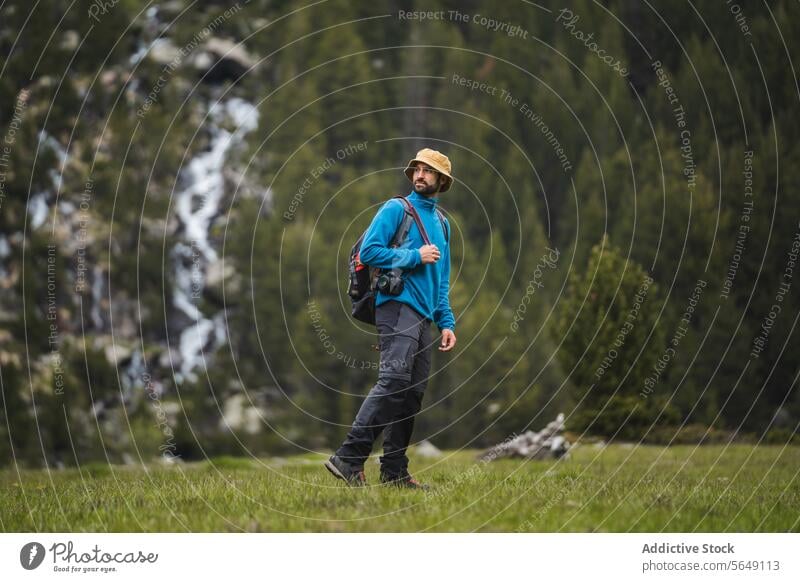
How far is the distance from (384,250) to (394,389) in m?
1.17

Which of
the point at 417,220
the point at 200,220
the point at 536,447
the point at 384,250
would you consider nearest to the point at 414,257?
the point at 384,250

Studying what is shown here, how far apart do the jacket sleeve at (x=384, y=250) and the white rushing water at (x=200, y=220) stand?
33.7m

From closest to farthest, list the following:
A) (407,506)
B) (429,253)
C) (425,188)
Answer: (407,506), (429,253), (425,188)

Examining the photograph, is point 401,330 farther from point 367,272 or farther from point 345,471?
point 345,471

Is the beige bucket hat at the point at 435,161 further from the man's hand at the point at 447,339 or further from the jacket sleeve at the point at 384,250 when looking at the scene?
the man's hand at the point at 447,339

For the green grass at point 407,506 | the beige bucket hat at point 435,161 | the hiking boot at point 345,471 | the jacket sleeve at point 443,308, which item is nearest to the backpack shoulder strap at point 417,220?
the beige bucket hat at point 435,161

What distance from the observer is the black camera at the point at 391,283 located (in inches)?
378

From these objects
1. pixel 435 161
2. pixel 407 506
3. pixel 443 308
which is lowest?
pixel 407 506

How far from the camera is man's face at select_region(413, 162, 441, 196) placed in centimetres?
993

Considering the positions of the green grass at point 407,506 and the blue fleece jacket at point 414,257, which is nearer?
the green grass at point 407,506

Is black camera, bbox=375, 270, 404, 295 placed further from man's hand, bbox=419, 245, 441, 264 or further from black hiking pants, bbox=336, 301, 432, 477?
man's hand, bbox=419, 245, 441, 264

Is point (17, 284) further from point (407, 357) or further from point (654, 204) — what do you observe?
point (407, 357)

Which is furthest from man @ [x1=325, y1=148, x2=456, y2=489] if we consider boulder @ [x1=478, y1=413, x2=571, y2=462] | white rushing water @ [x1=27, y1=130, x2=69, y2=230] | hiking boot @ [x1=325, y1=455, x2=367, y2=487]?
white rushing water @ [x1=27, y1=130, x2=69, y2=230]

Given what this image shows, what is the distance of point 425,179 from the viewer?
9.95m
